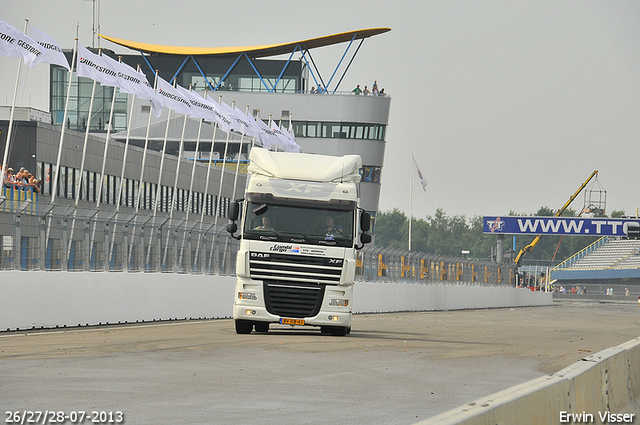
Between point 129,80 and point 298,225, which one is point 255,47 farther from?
point 298,225

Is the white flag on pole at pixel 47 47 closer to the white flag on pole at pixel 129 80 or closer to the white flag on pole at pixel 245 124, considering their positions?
the white flag on pole at pixel 129 80

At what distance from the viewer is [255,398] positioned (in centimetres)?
925

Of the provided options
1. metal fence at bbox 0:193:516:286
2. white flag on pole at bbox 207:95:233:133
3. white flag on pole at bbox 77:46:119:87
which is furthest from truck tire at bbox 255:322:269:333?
white flag on pole at bbox 207:95:233:133

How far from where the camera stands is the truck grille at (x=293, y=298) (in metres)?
17.9

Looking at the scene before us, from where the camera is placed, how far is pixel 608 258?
112375 millimetres

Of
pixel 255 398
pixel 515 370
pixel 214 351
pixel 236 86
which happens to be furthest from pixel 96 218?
pixel 236 86

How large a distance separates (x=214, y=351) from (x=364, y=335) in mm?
6248

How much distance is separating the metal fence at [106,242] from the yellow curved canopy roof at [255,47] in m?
55.5

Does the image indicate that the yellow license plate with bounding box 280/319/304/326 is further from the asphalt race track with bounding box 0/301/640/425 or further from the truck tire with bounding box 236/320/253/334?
the truck tire with bounding box 236/320/253/334

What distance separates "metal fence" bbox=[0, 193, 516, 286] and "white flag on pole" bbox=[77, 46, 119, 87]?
293 inches

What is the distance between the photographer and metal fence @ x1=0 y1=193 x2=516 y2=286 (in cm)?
1845

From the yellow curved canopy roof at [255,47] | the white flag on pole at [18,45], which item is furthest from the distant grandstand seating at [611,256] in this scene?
the white flag on pole at [18,45]

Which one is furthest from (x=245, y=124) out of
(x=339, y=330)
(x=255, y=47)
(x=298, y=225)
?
(x=255, y=47)

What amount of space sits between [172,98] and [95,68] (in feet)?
22.3
